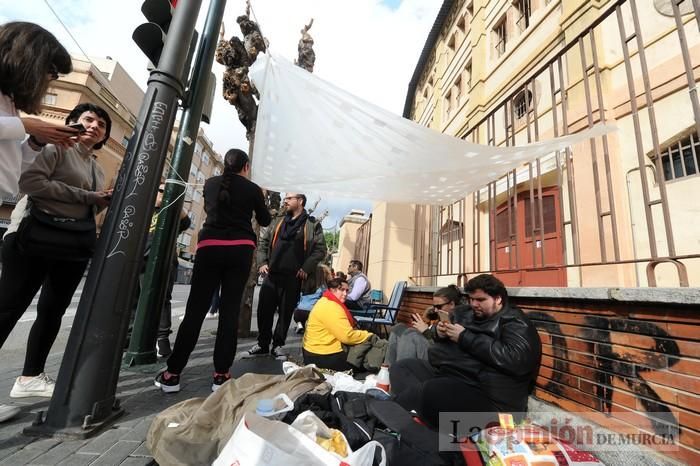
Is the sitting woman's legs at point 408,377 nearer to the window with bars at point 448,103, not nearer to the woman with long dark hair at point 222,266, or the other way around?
the woman with long dark hair at point 222,266

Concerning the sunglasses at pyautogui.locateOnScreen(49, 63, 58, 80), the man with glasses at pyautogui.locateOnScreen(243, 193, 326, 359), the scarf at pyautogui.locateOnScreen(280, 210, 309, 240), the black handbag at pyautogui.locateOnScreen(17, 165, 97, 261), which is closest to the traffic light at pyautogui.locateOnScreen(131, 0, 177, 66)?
the sunglasses at pyautogui.locateOnScreen(49, 63, 58, 80)

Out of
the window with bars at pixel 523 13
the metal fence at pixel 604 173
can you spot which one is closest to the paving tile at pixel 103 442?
the metal fence at pixel 604 173

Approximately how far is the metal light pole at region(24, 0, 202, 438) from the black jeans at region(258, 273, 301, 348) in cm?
186

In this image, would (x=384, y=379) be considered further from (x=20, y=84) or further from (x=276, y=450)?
(x=20, y=84)

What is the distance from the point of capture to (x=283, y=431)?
51.2 inches

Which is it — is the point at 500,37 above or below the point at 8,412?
above

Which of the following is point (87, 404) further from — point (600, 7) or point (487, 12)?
point (487, 12)

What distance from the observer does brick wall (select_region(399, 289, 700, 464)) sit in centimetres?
138

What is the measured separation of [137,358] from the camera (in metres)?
3.01

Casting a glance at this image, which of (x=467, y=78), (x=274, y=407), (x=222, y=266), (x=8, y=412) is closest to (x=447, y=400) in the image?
(x=274, y=407)

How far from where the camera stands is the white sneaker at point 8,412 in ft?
5.83

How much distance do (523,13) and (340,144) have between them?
1021cm

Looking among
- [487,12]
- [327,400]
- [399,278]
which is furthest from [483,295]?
[487,12]

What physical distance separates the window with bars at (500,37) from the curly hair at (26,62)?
1202cm
